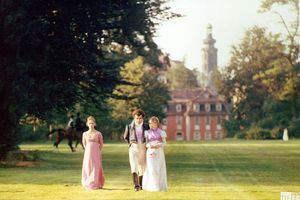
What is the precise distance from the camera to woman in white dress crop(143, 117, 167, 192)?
56.7ft

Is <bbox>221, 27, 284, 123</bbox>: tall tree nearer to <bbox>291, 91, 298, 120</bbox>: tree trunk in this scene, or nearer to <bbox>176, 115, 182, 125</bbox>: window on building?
<bbox>291, 91, 298, 120</bbox>: tree trunk

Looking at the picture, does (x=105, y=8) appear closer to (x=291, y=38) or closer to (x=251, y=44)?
(x=291, y=38)

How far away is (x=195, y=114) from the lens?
131500 millimetres

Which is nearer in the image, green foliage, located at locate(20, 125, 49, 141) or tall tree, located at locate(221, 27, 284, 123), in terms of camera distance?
green foliage, located at locate(20, 125, 49, 141)

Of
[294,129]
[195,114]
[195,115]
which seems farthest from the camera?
[195,115]

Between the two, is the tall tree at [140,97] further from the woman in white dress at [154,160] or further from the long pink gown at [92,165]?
the woman in white dress at [154,160]

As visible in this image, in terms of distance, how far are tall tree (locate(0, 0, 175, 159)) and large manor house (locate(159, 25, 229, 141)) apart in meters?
95.5

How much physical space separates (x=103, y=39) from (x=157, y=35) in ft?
7.61

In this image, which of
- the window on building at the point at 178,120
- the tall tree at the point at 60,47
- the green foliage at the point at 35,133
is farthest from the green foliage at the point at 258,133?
the tall tree at the point at 60,47

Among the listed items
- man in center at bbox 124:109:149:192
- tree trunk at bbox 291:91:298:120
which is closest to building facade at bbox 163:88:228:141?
tree trunk at bbox 291:91:298:120

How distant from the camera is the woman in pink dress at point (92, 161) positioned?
59.1 ft

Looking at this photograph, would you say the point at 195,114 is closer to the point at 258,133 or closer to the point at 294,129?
the point at 258,133

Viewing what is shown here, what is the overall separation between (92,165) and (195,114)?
114 m

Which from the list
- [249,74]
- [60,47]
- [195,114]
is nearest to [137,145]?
[60,47]
